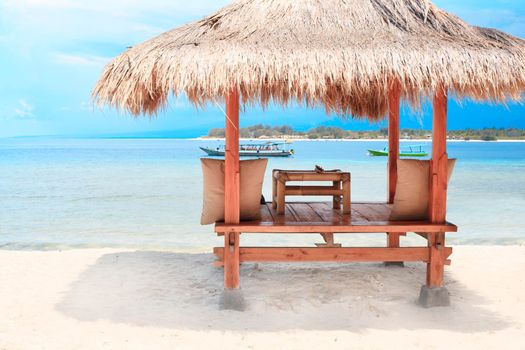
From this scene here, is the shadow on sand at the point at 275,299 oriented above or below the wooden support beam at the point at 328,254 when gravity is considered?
below

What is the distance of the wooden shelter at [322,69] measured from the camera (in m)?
3.28

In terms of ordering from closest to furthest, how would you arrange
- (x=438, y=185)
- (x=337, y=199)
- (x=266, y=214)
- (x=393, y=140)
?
(x=438, y=185) < (x=266, y=214) < (x=337, y=199) < (x=393, y=140)

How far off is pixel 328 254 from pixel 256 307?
644 mm

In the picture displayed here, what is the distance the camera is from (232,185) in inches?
141

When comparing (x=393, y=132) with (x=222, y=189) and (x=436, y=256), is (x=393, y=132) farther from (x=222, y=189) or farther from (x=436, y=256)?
(x=222, y=189)

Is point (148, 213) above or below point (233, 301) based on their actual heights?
below

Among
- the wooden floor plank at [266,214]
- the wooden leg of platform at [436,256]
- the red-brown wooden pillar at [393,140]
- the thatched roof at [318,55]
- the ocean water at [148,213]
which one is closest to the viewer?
the thatched roof at [318,55]

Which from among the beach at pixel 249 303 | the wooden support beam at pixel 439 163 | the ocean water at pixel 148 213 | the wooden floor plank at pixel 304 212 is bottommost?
the ocean water at pixel 148 213

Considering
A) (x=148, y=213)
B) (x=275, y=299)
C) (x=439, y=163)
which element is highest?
(x=439, y=163)

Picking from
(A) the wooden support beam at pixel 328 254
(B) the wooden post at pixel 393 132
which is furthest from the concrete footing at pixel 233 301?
(B) the wooden post at pixel 393 132

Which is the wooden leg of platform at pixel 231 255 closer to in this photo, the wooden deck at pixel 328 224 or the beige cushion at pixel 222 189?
the wooden deck at pixel 328 224

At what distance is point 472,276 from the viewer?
4852 mm

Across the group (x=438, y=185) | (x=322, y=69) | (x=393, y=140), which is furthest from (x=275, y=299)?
(x=393, y=140)

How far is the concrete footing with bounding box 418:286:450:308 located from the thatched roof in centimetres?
133
